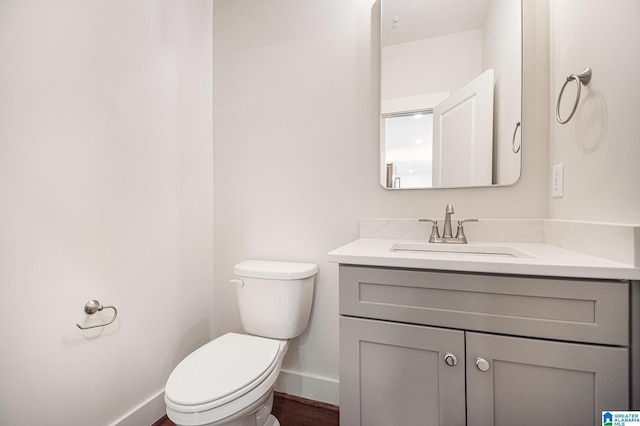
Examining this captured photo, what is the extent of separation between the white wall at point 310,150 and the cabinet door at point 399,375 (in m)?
0.56

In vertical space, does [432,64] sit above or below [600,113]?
above

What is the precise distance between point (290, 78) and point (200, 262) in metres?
1.20

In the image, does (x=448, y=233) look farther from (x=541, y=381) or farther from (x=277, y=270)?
(x=277, y=270)

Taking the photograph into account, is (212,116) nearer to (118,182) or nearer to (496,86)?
(118,182)

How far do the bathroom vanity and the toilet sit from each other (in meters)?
0.34

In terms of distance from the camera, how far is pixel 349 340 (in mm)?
941

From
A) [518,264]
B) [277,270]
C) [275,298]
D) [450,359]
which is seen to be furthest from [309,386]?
[518,264]

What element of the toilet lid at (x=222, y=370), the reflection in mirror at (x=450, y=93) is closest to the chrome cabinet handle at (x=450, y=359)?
the toilet lid at (x=222, y=370)

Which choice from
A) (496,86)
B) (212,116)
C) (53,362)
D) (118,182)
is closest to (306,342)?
(53,362)

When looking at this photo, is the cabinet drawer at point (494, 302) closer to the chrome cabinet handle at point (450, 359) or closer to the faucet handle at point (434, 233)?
the chrome cabinet handle at point (450, 359)

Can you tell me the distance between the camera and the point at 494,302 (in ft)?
2.61

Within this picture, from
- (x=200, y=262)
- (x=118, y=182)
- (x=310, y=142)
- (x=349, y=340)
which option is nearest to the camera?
(x=349, y=340)

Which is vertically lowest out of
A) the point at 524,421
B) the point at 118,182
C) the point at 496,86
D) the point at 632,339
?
the point at 524,421

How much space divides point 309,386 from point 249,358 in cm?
60
